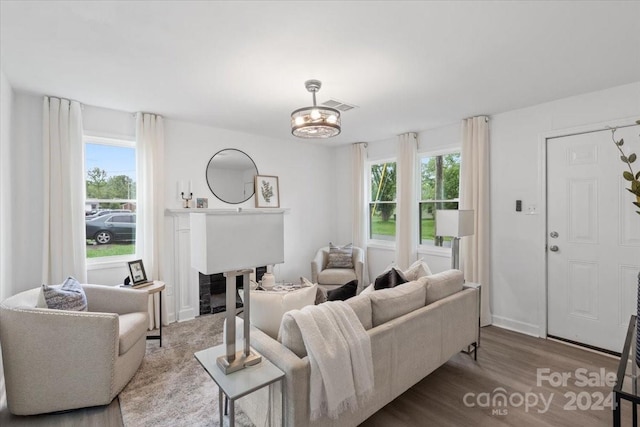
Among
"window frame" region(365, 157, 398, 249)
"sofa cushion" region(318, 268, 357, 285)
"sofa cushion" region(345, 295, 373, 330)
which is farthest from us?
"window frame" region(365, 157, 398, 249)

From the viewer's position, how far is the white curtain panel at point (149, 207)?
11.8 feet

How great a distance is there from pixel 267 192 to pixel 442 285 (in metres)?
3.03

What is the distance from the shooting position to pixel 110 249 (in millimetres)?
3631

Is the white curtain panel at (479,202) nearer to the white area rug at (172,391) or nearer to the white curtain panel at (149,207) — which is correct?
the white area rug at (172,391)

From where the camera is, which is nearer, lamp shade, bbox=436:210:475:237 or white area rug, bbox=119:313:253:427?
white area rug, bbox=119:313:253:427

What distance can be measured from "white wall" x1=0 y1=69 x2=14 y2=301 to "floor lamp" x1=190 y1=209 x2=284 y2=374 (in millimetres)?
2256

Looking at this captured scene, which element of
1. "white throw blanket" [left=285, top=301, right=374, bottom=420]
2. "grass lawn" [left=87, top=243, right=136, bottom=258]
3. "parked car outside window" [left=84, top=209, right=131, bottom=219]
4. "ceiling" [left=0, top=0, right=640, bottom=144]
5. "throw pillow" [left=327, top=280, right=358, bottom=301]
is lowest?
"white throw blanket" [left=285, top=301, right=374, bottom=420]

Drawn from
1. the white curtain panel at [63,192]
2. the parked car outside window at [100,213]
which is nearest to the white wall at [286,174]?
the parked car outside window at [100,213]

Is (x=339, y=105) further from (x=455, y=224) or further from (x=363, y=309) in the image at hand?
(x=363, y=309)

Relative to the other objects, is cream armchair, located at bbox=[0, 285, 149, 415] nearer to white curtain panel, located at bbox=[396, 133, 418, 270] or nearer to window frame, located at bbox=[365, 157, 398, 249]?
white curtain panel, located at bbox=[396, 133, 418, 270]

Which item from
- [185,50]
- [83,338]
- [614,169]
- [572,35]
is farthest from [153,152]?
[614,169]

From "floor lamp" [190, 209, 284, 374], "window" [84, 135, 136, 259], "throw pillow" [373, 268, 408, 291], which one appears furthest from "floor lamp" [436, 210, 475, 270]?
"window" [84, 135, 136, 259]

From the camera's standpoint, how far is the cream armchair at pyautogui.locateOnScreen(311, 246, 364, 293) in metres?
4.46

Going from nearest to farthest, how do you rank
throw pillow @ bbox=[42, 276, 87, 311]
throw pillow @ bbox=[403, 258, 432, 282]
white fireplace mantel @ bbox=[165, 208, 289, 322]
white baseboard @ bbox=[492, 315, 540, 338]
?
throw pillow @ bbox=[42, 276, 87, 311] → throw pillow @ bbox=[403, 258, 432, 282] → white baseboard @ bbox=[492, 315, 540, 338] → white fireplace mantel @ bbox=[165, 208, 289, 322]
